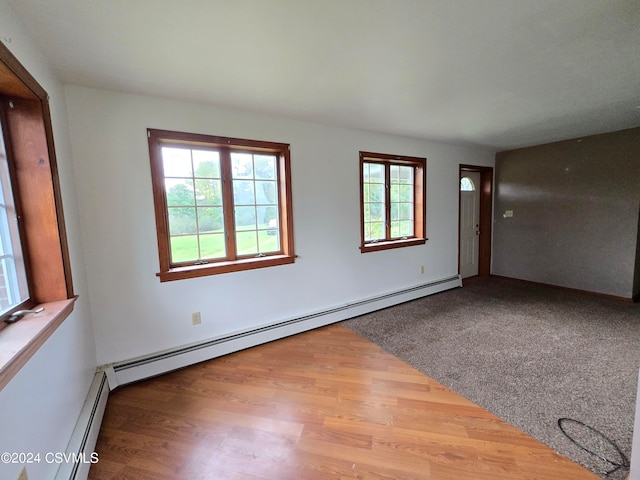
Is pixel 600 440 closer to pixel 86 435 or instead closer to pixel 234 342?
pixel 234 342

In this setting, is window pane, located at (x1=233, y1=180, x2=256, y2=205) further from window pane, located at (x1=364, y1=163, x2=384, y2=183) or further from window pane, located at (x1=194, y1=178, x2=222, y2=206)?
window pane, located at (x1=364, y1=163, x2=384, y2=183)

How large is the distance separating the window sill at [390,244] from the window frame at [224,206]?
3.52 ft

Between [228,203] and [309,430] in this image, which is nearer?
[309,430]

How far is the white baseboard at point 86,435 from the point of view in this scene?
4.14 ft

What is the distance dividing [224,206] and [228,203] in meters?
0.05

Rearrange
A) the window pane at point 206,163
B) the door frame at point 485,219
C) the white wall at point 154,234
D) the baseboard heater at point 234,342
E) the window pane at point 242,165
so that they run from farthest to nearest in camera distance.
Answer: the door frame at point 485,219 → the window pane at point 242,165 → the window pane at point 206,163 → the baseboard heater at point 234,342 → the white wall at point 154,234

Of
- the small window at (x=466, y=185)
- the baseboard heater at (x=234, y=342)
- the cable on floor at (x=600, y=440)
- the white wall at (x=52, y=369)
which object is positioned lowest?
the cable on floor at (x=600, y=440)

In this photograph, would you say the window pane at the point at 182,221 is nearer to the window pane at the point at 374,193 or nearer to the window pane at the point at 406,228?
the window pane at the point at 374,193

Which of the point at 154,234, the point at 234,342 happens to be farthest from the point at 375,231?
the point at 154,234

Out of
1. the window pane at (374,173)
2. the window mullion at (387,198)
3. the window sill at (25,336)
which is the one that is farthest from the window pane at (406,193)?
the window sill at (25,336)

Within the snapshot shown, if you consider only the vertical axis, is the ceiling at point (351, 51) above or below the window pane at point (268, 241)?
above

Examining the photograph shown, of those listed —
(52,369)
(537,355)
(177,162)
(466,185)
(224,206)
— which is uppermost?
(177,162)

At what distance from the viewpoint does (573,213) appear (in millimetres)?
3986

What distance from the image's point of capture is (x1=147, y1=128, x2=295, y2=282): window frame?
2178 mm
